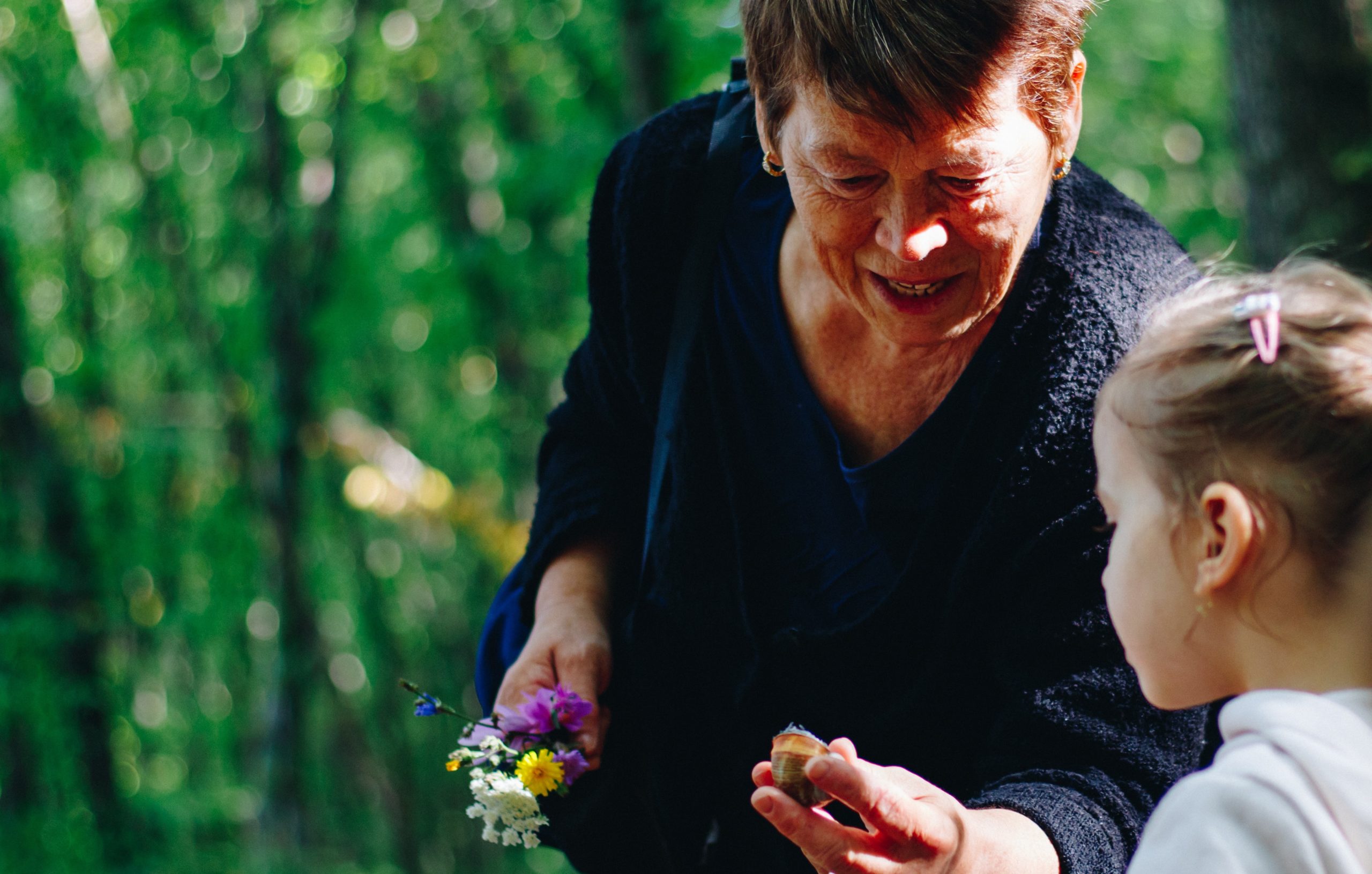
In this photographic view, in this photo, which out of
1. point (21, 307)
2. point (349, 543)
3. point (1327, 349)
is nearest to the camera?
point (1327, 349)

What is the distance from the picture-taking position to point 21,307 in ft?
15.3

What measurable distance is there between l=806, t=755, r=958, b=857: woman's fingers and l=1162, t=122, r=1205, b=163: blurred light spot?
24.4 feet

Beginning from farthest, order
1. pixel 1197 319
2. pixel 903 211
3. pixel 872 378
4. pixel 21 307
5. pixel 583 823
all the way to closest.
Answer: pixel 21 307 < pixel 583 823 < pixel 872 378 < pixel 903 211 < pixel 1197 319

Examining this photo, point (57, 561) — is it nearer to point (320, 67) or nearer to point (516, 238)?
point (320, 67)

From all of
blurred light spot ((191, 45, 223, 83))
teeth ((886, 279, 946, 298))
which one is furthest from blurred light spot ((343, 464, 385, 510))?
teeth ((886, 279, 946, 298))

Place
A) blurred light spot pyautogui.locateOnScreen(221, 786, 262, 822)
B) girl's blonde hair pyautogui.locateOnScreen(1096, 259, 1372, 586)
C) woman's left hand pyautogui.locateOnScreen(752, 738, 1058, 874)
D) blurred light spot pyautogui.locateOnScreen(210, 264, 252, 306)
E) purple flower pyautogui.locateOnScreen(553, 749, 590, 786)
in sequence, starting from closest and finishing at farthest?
girl's blonde hair pyautogui.locateOnScreen(1096, 259, 1372, 586)
woman's left hand pyautogui.locateOnScreen(752, 738, 1058, 874)
purple flower pyautogui.locateOnScreen(553, 749, 590, 786)
blurred light spot pyautogui.locateOnScreen(210, 264, 252, 306)
blurred light spot pyautogui.locateOnScreen(221, 786, 262, 822)

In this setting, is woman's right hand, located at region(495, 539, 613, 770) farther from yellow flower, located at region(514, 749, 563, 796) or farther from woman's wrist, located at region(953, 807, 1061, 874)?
woman's wrist, located at region(953, 807, 1061, 874)

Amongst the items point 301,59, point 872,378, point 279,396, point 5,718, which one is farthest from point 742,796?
point 301,59

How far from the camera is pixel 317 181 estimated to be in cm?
486

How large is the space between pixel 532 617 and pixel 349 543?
4.71 meters

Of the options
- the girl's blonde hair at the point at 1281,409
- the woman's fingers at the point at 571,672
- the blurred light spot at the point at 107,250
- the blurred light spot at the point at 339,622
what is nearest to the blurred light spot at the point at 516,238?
the blurred light spot at the point at 107,250

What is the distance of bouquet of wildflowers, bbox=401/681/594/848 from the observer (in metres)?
1.61

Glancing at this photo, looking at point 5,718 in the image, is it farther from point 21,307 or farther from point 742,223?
point 742,223

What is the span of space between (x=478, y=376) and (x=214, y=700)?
9.98 feet
